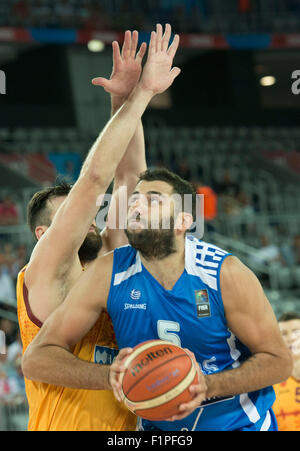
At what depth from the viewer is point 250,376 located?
303 centimetres

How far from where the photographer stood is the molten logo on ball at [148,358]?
9.48ft

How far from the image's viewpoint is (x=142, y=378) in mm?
2877

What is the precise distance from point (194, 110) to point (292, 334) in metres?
13.8

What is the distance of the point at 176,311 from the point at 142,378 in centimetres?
44

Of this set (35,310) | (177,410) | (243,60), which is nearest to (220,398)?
(177,410)

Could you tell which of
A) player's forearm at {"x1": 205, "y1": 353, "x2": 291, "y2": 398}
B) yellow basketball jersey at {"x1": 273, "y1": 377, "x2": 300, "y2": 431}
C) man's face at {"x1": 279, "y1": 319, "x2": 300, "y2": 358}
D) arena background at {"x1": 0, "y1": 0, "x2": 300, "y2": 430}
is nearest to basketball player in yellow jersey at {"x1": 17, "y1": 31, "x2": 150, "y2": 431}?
player's forearm at {"x1": 205, "y1": 353, "x2": 291, "y2": 398}

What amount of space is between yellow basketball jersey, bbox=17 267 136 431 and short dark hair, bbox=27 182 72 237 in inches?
17.1

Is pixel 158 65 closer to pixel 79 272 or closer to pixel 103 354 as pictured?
pixel 79 272

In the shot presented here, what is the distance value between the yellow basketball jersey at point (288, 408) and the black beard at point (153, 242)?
2.24 metres

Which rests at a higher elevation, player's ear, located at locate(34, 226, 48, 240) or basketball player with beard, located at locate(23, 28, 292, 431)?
player's ear, located at locate(34, 226, 48, 240)

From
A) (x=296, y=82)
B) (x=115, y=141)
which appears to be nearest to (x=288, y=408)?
(x=115, y=141)

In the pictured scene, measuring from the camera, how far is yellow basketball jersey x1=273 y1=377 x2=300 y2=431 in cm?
485

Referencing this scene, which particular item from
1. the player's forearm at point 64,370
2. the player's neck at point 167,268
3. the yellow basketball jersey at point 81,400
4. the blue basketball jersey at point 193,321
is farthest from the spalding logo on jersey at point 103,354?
the player's neck at point 167,268

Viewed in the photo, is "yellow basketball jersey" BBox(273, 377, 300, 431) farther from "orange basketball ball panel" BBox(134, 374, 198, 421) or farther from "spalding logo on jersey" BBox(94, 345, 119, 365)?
"orange basketball ball panel" BBox(134, 374, 198, 421)
